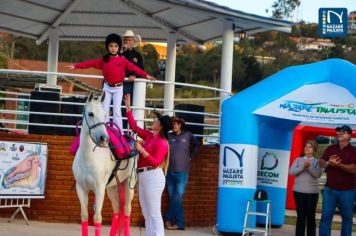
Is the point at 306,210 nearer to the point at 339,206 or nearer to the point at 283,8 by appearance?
the point at 339,206

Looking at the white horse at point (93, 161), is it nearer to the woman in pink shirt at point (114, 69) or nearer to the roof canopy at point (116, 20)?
the woman in pink shirt at point (114, 69)

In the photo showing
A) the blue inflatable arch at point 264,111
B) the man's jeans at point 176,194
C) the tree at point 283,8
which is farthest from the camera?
the tree at point 283,8

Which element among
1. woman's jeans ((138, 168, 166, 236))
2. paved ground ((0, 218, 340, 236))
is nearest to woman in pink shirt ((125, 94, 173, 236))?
woman's jeans ((138, 168, 166, 236))

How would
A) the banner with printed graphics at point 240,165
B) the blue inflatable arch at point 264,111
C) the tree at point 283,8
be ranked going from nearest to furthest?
the blue inflatable arch at point 264,111
the banner with printed graphics at point 240,165
the tree at point 283,8

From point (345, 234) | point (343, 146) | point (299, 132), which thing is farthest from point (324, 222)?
point (299, 132)

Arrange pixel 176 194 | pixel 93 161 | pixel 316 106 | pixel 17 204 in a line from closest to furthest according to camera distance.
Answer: pixel 93 161
pixel 316 106
pixel 17 204
pixel 176 194

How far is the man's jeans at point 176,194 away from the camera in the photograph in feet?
50.5

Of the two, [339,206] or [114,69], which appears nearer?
[114,69]

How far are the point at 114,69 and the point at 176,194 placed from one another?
3408mm

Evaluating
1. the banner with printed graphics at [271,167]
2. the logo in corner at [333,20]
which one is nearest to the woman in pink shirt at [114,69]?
the banner with printed graphics at [271,167]

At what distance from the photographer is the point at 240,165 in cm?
1481

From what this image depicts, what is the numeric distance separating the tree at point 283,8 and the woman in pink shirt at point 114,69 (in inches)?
2719

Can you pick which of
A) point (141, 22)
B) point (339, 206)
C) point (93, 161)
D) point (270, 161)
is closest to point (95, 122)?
point (93, 161)

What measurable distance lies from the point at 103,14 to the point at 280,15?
62.0m
